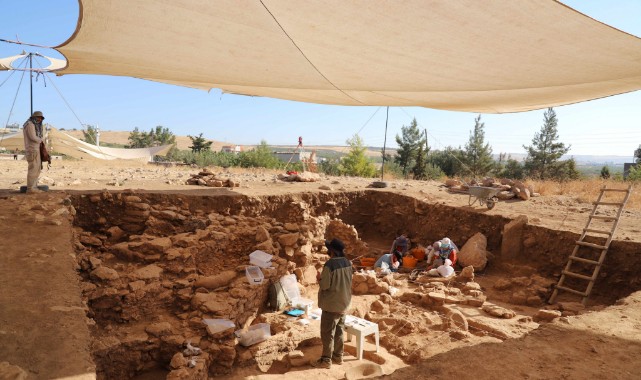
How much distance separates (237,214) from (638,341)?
6.84 meters

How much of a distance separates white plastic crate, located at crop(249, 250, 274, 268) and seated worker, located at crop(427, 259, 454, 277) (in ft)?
11.6

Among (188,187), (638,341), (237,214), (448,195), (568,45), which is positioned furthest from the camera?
(448,195)

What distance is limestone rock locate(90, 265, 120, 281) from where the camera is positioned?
491 centimetres

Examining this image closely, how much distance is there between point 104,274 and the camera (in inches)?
195

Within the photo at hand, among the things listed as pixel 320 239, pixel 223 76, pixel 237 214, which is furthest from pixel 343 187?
pixel 223 76

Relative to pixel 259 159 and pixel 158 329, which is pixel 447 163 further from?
pixel 158 329

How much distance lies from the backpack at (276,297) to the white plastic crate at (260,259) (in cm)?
34

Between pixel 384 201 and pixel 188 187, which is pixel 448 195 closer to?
pixel 384 201

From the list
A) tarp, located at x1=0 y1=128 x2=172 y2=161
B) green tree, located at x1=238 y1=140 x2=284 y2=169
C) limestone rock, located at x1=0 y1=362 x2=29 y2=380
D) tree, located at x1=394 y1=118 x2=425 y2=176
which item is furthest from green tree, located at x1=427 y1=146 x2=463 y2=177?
limestone rock, located at x1=0 y1=362 x2=29 y2=380

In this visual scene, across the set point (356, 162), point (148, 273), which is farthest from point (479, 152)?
point (148, 273)

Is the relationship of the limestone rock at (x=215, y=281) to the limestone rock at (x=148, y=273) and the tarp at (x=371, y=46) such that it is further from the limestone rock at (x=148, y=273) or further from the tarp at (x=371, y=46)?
the tarp at (x=371, y=46)

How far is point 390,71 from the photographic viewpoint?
4922 millimetres

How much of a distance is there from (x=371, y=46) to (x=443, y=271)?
5296 mm

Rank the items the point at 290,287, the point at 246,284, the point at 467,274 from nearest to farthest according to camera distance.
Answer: the point at 246,284 → the point at 290,287 → the point at 467,274
